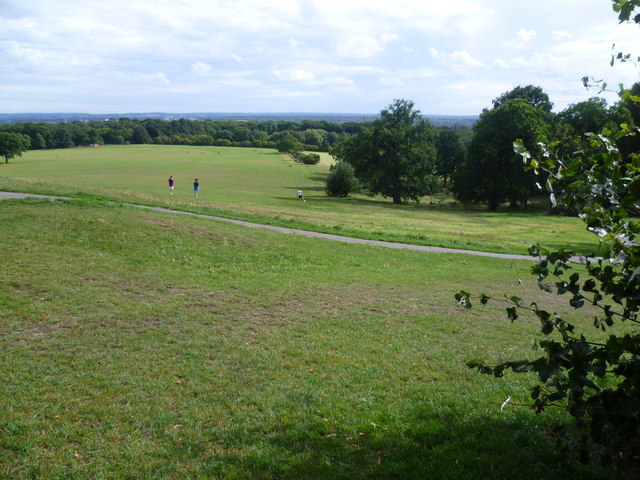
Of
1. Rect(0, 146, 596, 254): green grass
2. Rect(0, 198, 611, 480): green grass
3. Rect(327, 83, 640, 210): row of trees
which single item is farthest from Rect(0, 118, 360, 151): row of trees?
Rect(0, 198, 611, 480): green grass

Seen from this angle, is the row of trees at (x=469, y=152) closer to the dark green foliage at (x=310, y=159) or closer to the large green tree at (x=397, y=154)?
the large green tree at (x=397, y=154)

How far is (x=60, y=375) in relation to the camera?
6754mm

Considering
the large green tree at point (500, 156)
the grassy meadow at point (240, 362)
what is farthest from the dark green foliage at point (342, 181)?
the grassy meadow at point (240, 362)

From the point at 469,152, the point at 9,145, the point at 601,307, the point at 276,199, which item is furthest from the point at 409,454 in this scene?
the point at 9,145

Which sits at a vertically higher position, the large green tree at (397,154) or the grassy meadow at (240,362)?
the large green tree at (397,154)

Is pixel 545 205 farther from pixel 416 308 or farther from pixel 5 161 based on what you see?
pixel 5 161

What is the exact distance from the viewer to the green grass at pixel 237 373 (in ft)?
16.1

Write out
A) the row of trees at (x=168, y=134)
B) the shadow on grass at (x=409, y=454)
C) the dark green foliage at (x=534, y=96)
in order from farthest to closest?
the row of trees at (x=168, y=134) < the dark green foliage at (x=534, y=96) < the shadow on grass at (x=409, y=454)

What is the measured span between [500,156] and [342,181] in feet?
62.3

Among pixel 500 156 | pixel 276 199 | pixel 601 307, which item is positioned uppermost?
pixel 500 156

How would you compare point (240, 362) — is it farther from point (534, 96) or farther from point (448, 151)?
point (448, 151)

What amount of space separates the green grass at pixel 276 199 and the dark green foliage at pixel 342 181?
201 centimetres

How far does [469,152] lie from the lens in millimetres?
58219

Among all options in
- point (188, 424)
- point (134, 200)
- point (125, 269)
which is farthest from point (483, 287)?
point (134, 200)
